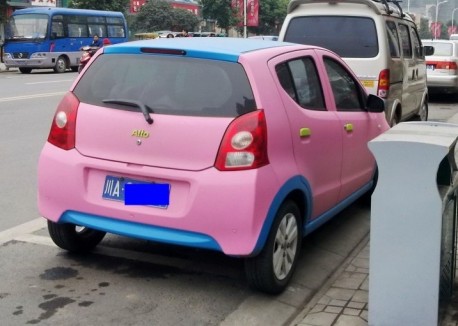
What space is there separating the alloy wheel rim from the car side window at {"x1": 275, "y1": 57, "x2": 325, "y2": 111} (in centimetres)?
88

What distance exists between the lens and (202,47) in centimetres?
452

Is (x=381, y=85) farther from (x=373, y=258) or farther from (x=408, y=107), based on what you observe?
(x=373, y=258)

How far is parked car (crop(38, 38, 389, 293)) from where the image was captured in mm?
4086

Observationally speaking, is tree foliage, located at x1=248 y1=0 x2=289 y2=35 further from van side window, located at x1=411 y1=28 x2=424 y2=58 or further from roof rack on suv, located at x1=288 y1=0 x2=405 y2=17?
roof rack on suv, located at x1=288 y1=0 x2=405 y2=17

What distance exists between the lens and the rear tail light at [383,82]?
8.73 meters

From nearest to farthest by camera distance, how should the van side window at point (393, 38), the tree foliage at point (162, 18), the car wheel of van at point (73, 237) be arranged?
the car wheel of van at point (73, 237) → the van side window at point (393, 38) → the tree foliage at point (162, 18)

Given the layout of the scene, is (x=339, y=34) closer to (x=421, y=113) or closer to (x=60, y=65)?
(x=421, y=113)

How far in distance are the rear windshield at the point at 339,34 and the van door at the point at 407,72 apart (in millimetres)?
1026

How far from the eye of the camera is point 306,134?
15.4 ft

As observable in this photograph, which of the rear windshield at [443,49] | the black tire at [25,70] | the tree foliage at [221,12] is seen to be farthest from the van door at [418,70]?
the tree foliage at [221,12]

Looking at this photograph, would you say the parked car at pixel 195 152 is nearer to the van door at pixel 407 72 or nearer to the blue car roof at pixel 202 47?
the blue car roof at pixel 202 47

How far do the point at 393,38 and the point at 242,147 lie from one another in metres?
5.88

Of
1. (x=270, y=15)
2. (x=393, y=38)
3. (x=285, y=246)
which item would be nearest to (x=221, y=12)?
(x=270, y=15)

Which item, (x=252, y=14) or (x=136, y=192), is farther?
(x=252, y=14)
